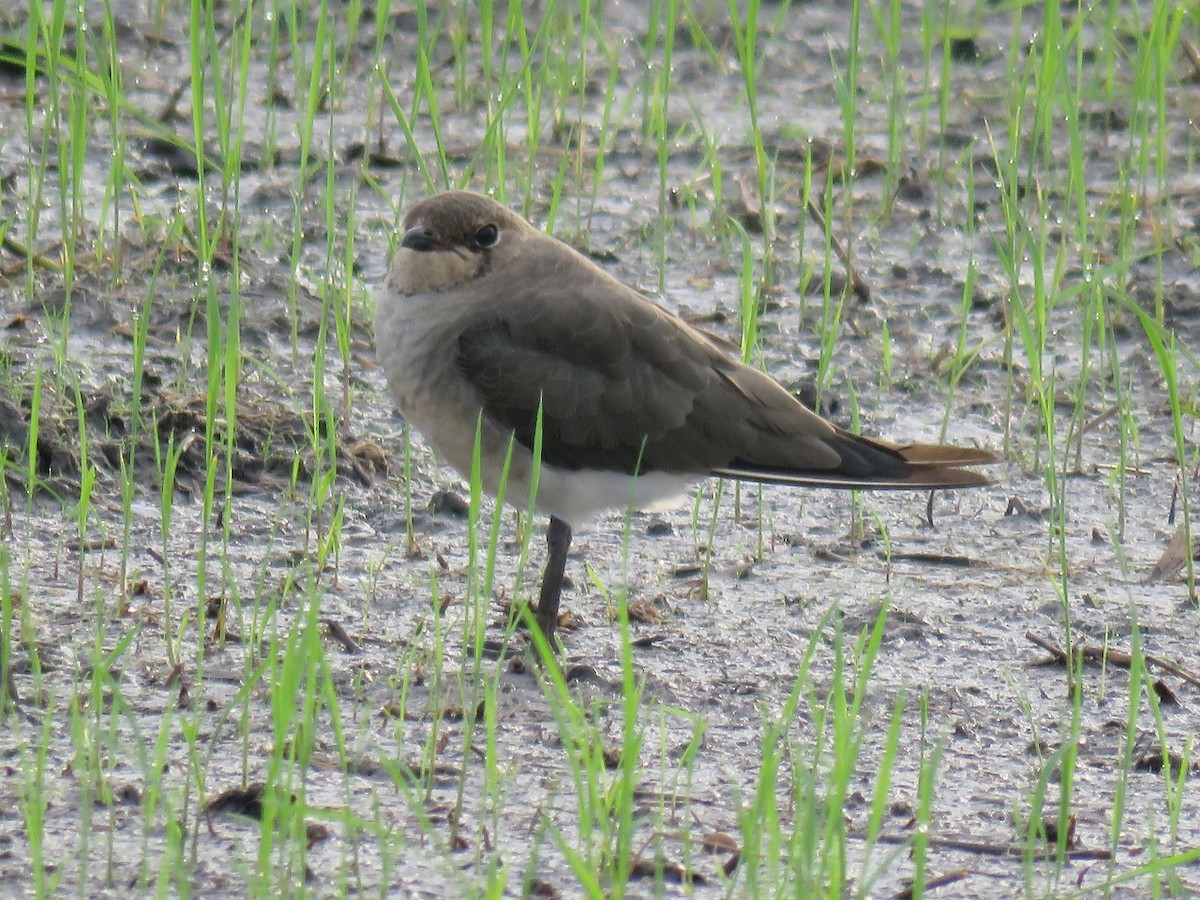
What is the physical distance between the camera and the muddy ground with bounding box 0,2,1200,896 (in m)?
3.49

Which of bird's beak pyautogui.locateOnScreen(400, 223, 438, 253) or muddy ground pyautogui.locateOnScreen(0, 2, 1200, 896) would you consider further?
bird's beak pyautogui.locateOnScreen(400, 223, 438, 253)

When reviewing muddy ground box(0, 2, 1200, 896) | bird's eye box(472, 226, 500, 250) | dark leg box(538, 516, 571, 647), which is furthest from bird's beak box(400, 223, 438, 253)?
dark leg box(538, 516, 571, 647)

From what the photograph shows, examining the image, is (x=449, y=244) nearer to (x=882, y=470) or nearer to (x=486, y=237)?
(x=486, y=237)

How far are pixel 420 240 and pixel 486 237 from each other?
6.9 inches

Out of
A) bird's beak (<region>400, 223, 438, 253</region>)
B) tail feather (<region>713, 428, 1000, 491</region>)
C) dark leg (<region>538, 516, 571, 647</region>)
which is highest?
bird's beak (<region>400, 223, 438, 253</region>)

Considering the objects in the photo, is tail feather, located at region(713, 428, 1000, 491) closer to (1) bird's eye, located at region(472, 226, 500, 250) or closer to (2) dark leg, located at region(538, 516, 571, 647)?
(2) dark leg, located at region(538, 516, 571, 647)

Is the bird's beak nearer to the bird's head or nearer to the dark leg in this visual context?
the bird's head

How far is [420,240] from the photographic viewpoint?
4727 millimetres

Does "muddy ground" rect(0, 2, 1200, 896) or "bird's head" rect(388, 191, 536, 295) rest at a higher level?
"bird's head" rect(388, 191, 536, 295)

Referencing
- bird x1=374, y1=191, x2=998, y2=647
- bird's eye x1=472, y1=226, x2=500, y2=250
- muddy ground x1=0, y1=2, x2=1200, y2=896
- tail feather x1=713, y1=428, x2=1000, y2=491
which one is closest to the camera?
muddy ground x1=0, y1=2, x2=1200, y2=896

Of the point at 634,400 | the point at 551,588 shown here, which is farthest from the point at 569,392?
the point at 551,588

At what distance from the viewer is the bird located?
14.9ft

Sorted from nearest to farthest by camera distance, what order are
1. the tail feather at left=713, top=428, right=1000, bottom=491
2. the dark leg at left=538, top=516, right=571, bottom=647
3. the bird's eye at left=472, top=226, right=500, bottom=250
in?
the dark leg at left=538, top=516, right=571, bottom=647
the tail feather at left=713, top=428, right=1000, bottom=491
the bird's eye at left=472, top=226, right=500, bottom=250

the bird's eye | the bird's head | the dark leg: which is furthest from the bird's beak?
the dark leg
